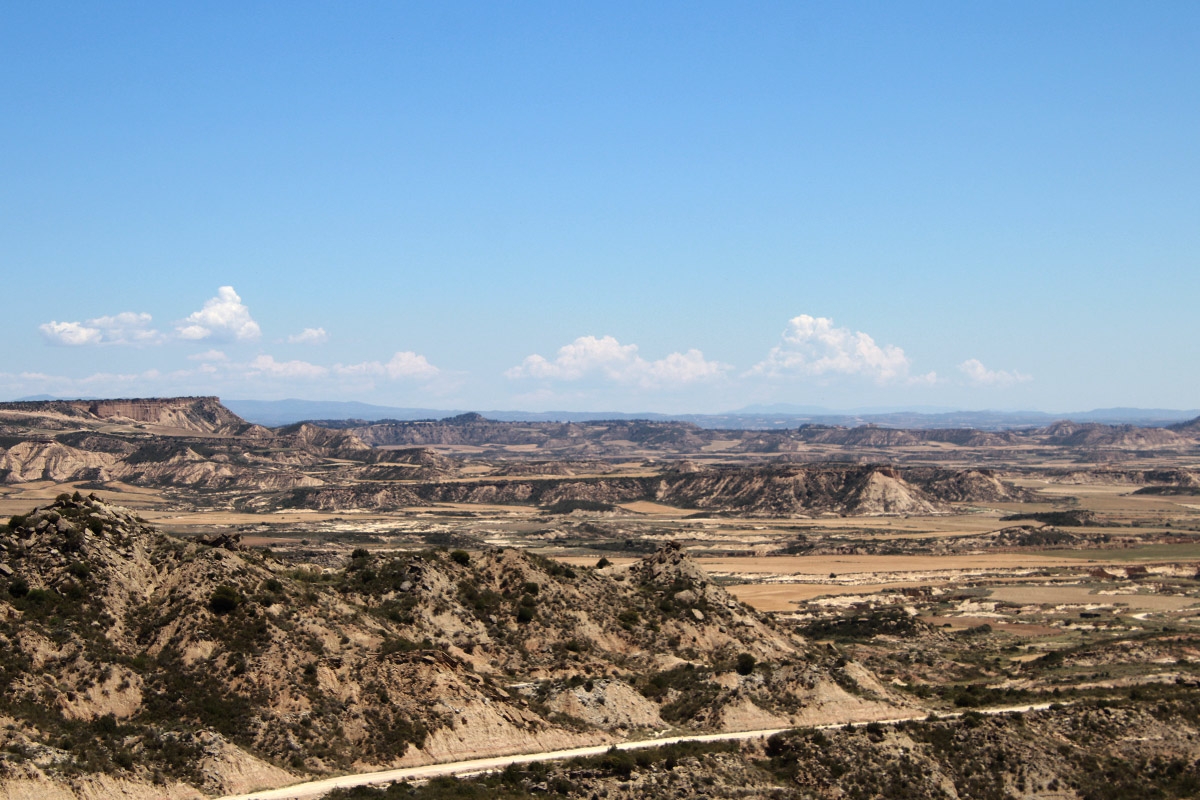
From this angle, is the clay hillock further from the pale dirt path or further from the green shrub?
the pale dirt path

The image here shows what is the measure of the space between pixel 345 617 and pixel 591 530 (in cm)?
13386

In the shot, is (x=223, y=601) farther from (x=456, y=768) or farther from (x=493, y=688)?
(x=456, y=768)

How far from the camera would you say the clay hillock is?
4441 centimetres

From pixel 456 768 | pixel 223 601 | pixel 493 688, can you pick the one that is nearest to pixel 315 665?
pixel 223 601

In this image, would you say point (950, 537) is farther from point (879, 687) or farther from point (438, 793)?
point (438, 793)

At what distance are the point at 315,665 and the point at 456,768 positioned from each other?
879 cm

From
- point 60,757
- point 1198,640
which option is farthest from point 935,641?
point 60,757

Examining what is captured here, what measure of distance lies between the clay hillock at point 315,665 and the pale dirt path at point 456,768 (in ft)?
2.75

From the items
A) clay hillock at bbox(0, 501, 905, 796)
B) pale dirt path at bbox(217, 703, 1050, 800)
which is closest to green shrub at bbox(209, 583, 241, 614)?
clay hillock at bbox(0, 501, 905, 796)

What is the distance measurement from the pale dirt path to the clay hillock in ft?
2.75

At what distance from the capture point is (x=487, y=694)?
5328 cm

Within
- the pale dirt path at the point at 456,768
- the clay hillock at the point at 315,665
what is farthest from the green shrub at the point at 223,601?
the pale dirt path at the point at 456,768

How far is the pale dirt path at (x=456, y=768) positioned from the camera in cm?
4254

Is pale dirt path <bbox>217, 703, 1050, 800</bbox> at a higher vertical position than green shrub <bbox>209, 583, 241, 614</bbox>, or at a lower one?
lower
